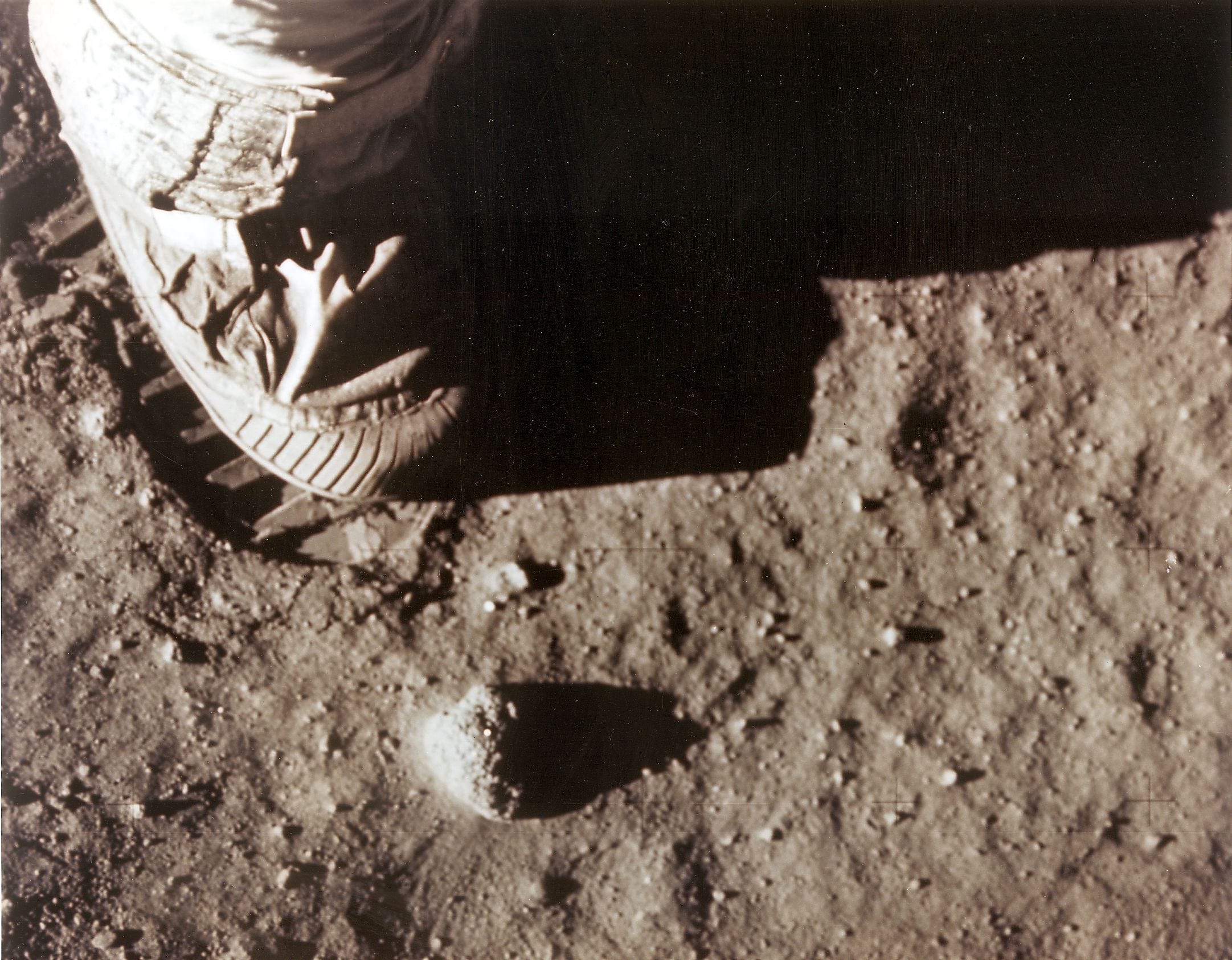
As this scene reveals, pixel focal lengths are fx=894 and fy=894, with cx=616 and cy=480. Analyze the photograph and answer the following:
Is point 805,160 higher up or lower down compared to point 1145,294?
higher up

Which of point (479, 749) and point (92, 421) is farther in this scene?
point (92, 421)

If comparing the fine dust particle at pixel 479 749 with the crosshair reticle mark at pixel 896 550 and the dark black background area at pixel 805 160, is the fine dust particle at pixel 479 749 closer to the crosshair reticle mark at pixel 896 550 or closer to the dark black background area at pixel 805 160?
the dark black background area at pixel 805 160

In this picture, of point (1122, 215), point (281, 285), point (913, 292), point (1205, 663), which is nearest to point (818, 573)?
point (913, 292)

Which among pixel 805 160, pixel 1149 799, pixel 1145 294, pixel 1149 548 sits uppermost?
pixel 805 160

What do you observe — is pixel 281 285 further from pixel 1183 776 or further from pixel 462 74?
pixel 1183 776

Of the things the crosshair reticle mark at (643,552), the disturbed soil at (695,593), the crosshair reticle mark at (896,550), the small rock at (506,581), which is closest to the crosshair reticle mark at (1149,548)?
the disturbed soil at (695,593)

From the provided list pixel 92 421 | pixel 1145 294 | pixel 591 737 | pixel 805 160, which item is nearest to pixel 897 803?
pixel 591 737

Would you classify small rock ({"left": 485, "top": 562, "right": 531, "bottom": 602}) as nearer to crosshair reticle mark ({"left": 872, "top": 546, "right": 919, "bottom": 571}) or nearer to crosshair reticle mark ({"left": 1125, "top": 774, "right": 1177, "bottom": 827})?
crosshair reticle mark ({"left": 872, "top": 546, "right": 919, "bottom": 571})

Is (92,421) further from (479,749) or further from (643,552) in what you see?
(643,552)
